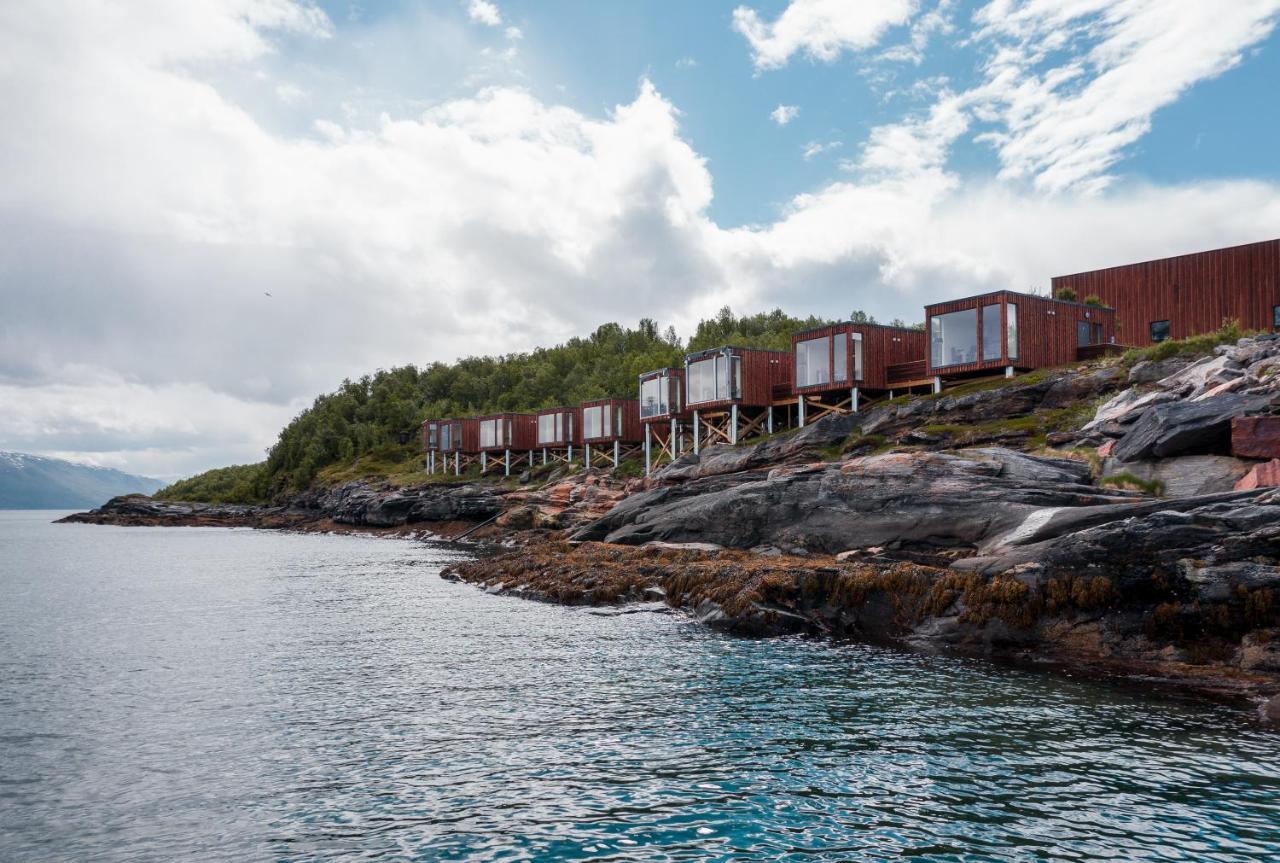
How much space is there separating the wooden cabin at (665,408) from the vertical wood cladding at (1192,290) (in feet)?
96.6

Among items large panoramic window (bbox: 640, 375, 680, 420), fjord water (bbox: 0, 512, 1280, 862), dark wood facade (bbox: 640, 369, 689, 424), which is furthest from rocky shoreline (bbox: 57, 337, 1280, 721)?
large panoramic window (bbox: 640, 375, 680, 420)

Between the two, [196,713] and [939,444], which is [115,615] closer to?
[196,713]

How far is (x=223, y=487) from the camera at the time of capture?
170125 millimetres

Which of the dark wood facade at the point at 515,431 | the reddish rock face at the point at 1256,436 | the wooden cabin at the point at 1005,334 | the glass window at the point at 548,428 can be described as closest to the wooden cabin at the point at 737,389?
the wooden cabin at the point at 1005,334

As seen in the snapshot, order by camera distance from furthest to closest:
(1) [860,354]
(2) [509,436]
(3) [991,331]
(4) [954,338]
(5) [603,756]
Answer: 1. (2) [509,436]
2. (1) [860,354]
3. (4) [954,338]
4. (3) [991,331]
5. (5) [603,756]

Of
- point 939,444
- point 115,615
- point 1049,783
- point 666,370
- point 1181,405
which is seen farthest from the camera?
point 666,370

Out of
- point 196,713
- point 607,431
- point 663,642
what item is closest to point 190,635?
point 196,713

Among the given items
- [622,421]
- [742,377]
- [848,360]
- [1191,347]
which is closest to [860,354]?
[848,360]

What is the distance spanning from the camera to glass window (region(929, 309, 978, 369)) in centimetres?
4906

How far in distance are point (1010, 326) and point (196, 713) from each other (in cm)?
4494

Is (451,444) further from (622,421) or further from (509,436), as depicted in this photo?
(622,421)

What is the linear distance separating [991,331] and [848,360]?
9423 mm

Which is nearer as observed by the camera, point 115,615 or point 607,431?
point 115,615

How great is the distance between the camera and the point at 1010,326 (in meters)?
47.7
